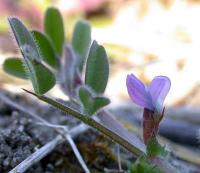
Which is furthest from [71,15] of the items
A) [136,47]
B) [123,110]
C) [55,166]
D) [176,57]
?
[55,166]

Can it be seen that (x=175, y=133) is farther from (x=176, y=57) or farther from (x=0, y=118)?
(x=176, y=57)

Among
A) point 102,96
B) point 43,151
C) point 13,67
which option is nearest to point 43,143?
point 43,151

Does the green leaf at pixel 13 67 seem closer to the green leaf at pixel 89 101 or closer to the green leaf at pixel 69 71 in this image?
the green leaf at pixel 69 71

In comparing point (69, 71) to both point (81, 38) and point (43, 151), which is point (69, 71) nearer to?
point (81, 38)

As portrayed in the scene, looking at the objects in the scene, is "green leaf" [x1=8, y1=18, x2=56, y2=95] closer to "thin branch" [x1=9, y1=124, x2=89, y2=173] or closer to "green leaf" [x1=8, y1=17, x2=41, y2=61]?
"green leaf" [x1=8, y1=17, x2=41, y2=61]

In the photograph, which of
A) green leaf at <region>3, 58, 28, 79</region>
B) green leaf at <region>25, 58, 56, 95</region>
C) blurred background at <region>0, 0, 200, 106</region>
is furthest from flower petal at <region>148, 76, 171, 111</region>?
blurred background at <region>0, 0, 200, 106</region>

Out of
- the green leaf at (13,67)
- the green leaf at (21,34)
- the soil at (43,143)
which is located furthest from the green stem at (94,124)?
the green leaf at (13,67)
